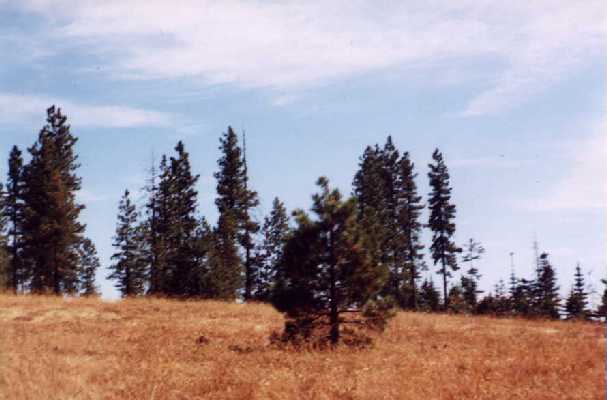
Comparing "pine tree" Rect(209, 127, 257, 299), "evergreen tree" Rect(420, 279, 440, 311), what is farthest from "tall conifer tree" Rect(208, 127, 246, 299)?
"evergreen tree" Rect(420, 279, 440, 311)

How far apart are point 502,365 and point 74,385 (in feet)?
26.0

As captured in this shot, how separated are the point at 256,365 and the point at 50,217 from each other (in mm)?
33010

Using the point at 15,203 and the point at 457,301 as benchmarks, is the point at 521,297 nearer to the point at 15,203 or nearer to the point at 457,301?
the point at 457,301

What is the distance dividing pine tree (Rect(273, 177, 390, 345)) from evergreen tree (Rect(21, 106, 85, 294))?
29552mm

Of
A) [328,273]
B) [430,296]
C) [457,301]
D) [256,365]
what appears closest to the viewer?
[256,365]

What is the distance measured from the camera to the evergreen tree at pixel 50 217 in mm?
38844

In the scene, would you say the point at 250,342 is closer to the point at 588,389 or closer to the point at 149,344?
the point at 149,344

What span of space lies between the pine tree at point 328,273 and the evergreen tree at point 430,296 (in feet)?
119


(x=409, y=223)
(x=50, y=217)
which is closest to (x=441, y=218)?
(x=409, y=223)

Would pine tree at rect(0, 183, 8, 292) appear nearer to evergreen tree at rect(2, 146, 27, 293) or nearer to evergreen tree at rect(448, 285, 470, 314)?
evergreen tree at rect(2, 146, 27, 293)

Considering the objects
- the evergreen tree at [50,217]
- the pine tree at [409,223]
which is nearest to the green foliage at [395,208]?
the pine tree at [409,223]

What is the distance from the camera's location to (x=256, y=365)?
37.0ft

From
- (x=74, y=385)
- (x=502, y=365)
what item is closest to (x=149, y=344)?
(x=74, y=385)

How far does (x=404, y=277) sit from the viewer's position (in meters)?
46.2
